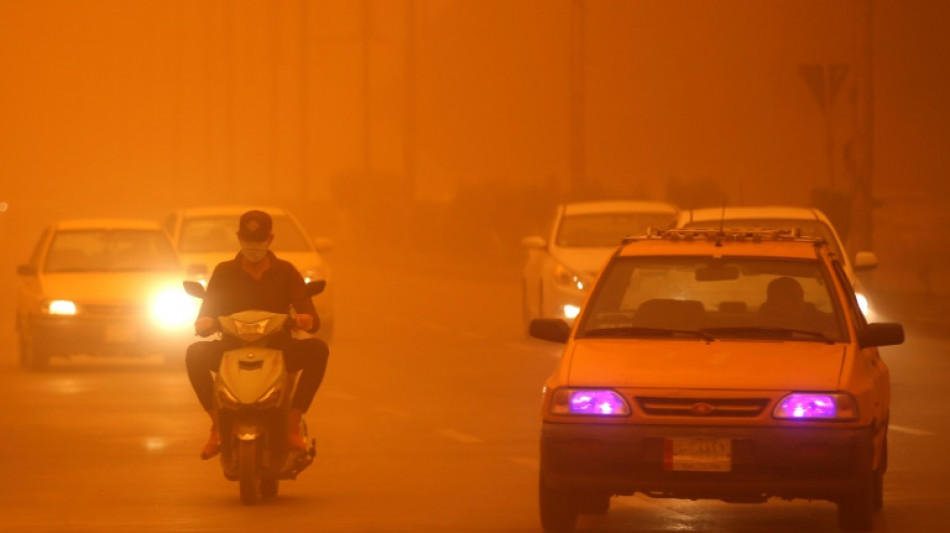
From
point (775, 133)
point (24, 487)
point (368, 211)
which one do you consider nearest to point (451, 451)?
point (24, 487)

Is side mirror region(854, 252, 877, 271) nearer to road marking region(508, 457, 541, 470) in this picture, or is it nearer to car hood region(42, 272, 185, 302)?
car hood region(42, 272, 185, 302)

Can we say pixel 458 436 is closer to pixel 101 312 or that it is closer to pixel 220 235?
pixel 101 312

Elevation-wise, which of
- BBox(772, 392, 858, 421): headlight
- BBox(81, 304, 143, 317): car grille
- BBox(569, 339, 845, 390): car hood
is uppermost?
BBox(569, 339, 845, 390): car hood

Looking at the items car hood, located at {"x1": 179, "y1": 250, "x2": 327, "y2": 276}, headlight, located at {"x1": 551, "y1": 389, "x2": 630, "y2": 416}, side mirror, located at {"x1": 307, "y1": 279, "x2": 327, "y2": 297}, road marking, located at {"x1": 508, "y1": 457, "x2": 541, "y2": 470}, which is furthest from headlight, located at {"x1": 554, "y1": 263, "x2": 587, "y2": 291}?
headlight, located at {"x1": 551, "y1": 389, "x2": 630, "y2": 416}

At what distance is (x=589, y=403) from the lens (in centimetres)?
1220

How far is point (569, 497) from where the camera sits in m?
12.6

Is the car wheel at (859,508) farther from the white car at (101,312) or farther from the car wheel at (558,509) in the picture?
the white car at (101,312)

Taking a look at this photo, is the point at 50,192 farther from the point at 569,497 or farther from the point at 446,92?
the point at 569,497

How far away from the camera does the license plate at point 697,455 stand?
1203 cm

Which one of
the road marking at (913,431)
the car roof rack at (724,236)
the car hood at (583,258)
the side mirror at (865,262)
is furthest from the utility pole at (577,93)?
the car roof rack at (724,236)

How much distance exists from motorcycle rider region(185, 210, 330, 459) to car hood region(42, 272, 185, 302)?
1087 centimetres

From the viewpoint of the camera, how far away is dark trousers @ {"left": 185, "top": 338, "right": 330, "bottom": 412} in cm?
1392

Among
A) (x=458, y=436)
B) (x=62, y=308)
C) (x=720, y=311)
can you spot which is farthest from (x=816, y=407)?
(x=62, y=308)

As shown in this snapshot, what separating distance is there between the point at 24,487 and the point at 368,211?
5251 cm
